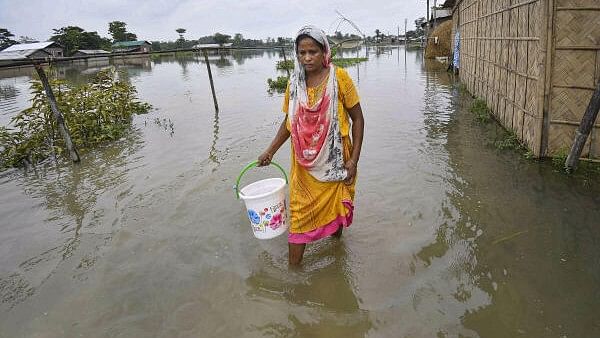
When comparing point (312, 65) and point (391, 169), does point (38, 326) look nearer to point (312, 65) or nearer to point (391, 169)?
point (312, 65)

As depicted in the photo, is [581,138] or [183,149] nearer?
[581,138]

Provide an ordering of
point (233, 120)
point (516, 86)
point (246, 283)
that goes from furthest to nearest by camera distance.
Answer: point (233, 120) < point (516, 86) < point (246, 283)

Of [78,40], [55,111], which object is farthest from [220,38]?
[55,111]

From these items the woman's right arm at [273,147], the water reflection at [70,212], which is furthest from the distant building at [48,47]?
the woman's right arm at [273,147]

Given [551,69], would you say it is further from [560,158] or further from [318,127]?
[318,127]

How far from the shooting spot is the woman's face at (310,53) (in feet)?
8.54

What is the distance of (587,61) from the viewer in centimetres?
448

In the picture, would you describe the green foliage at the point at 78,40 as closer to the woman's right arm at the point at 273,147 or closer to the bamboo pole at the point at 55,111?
the bamboo pole at the point at 55,111

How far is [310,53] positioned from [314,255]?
1589 mm

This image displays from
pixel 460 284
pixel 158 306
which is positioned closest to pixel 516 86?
pixel 460 284

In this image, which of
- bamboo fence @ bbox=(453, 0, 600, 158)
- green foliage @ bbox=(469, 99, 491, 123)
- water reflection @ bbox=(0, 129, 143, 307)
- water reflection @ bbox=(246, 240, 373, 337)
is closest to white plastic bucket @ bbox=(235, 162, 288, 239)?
water reflection @ bbox=(246, 240, 373, 337)

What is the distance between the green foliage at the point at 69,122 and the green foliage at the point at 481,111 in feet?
Result: 22.3

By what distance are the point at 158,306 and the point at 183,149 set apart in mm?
4450

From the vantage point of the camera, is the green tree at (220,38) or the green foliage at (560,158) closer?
the green foliage at (560,158)
